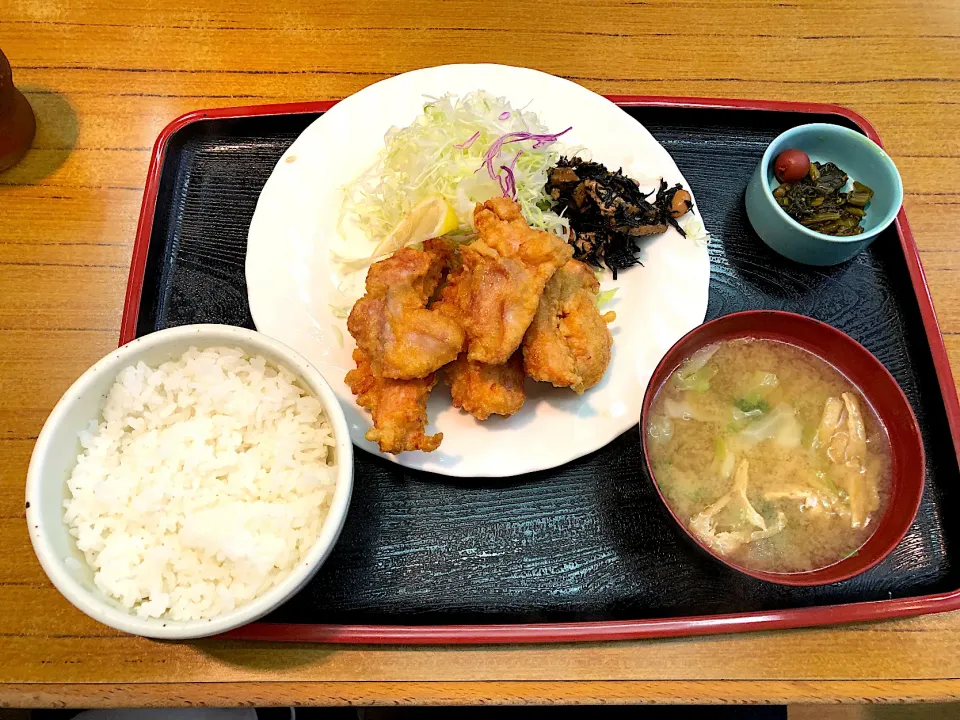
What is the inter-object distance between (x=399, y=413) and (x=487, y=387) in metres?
0.29

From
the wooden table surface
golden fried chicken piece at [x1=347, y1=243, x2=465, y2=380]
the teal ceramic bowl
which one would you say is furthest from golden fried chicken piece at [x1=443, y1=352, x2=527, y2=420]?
the teal ceramic bowl

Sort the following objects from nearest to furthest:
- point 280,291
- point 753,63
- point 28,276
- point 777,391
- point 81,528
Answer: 1. point 81,528
2. point 777,391
3. point 280,291
4. point 28,276
5. point 753,63

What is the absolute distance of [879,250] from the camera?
250 centimetres

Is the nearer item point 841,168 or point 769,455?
point 769,455

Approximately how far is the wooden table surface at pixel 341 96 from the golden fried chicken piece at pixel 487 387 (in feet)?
2.45

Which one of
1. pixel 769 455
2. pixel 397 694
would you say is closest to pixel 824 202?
pixel 769 455

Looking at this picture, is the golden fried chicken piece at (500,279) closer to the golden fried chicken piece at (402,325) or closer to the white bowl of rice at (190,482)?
the golden fried chicken piece at (402,325)

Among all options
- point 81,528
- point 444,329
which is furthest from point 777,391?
point 81,528

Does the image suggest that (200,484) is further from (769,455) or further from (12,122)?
(12,122)

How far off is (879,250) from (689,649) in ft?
5.59

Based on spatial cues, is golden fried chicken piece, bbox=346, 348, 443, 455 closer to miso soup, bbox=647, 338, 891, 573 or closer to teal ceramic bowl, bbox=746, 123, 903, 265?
miso soup, bbox=647, 338, 891, 573

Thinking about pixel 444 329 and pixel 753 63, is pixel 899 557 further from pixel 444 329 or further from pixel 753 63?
pixel 753 63

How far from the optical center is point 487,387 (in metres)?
1.99

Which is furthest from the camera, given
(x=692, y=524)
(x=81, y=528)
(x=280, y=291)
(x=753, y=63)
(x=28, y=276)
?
(x=753, y=63)
